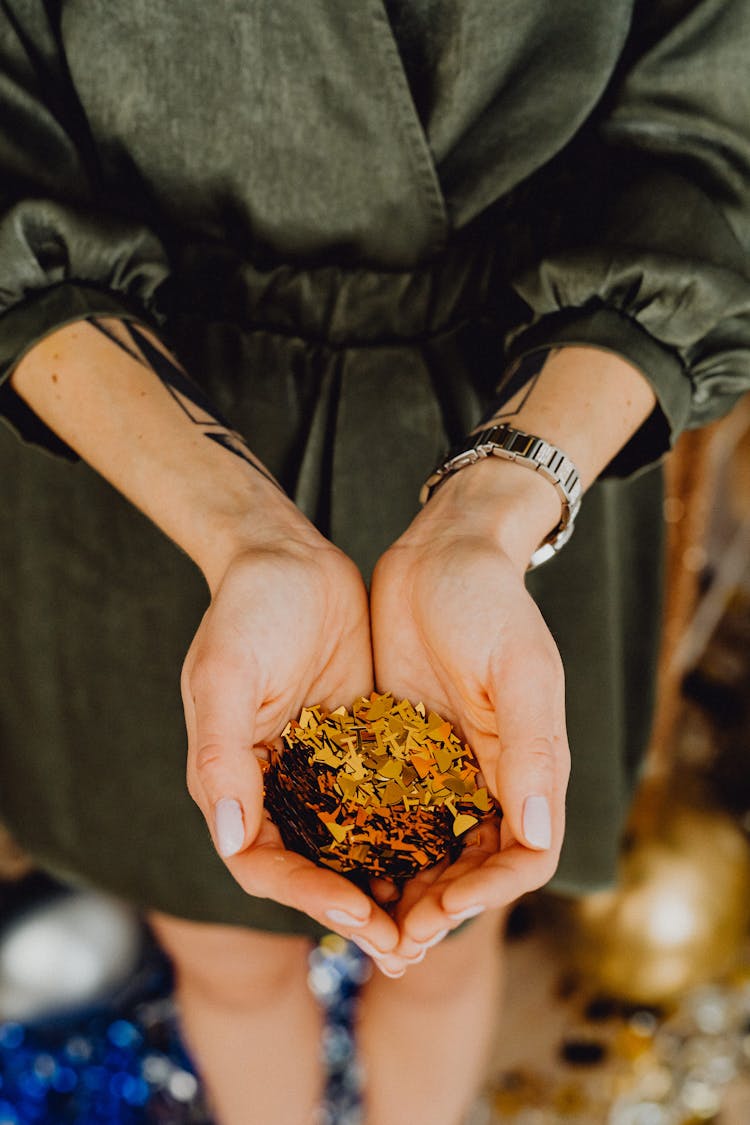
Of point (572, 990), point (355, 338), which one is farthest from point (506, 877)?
point (572, 990)

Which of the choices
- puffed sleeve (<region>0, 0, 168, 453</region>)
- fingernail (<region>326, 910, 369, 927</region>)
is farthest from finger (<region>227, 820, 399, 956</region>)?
puffed sleeve (<region>0, 0, 168, 453</region>)

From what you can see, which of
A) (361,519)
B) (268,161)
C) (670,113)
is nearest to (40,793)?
(361,519)

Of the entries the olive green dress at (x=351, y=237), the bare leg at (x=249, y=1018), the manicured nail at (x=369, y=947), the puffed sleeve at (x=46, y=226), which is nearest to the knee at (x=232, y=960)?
the bare leg at (x=249, y=1018)

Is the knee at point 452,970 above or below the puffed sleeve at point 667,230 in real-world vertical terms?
below

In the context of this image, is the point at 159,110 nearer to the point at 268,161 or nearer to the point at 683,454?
the point at 268,161

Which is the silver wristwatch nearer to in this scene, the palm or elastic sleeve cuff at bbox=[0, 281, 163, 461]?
the palm

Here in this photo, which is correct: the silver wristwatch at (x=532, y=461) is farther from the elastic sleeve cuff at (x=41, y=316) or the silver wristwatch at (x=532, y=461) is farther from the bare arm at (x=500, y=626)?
the elastic sleeve cuff at (x=41, y=316)
